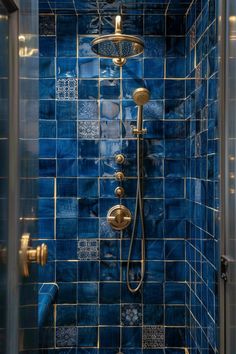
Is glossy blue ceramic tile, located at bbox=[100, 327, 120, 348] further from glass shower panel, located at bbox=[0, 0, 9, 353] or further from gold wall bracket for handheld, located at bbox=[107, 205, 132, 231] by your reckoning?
glass shower panel, located at bbox=[0, 0, 9, 353]

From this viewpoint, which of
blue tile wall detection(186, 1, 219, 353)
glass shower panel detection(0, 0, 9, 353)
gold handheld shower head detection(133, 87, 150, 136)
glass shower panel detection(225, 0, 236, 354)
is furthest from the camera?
gold handheld shower head detection(133, 87, 150, 136)

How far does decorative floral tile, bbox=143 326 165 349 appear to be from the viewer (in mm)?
2348

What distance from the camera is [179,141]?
2367 mm

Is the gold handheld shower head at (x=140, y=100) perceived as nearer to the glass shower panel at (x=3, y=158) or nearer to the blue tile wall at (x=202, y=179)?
the blue tile wall at (x=202, y=179)

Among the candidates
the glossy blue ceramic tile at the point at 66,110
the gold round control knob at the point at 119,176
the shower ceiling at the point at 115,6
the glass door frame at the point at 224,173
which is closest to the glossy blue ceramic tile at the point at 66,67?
the glossy blue ceramic tile at the point at 66,110

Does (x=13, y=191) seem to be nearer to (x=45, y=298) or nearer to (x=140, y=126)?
(x=45, y=298)

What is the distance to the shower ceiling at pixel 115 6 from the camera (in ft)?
7.19

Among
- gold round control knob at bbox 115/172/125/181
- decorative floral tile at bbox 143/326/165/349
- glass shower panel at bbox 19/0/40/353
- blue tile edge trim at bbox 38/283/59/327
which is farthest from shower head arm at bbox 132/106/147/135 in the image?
glass shower panel at bbox 19/0/40/353

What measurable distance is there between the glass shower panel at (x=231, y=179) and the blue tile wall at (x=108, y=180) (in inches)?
34.7

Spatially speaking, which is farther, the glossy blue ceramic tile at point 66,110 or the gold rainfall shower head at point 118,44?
the glossy blue ceramic tile at point 66,110

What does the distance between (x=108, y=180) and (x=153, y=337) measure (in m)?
1.07

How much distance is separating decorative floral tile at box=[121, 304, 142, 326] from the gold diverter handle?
171 centimetres

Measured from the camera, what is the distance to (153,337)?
2.35 meters

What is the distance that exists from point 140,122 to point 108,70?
17.0 inches
